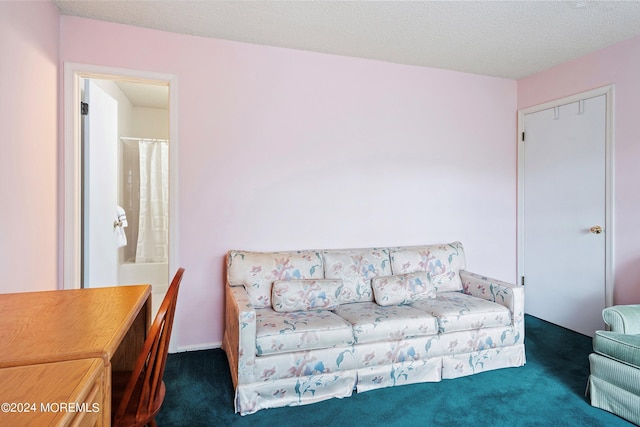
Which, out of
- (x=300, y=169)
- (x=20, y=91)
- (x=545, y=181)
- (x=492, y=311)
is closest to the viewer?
(x=20, y=91)

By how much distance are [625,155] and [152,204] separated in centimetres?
499

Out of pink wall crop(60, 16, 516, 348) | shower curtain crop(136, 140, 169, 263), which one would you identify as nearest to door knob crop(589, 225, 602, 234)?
pink wall crop(60, 16, 516, 348)

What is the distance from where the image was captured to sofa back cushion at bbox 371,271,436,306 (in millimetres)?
2643

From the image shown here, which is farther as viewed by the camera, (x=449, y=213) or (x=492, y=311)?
(x=449, y=213)

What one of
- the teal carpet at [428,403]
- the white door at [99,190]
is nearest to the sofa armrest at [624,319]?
the teal carpet at [428,403]

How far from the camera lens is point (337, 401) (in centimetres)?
211

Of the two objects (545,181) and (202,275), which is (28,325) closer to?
(202,275)

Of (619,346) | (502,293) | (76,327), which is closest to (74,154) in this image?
(76,327)

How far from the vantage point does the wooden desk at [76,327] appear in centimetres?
94

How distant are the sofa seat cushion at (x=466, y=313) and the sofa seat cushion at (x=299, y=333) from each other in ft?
2.13

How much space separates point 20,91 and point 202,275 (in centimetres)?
157

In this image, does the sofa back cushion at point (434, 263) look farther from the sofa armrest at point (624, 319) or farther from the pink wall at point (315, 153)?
the sofa armrest at point (624, 319)

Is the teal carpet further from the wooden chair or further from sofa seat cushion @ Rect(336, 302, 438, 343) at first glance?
the wooden chair

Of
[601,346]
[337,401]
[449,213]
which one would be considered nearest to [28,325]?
[337,401]
